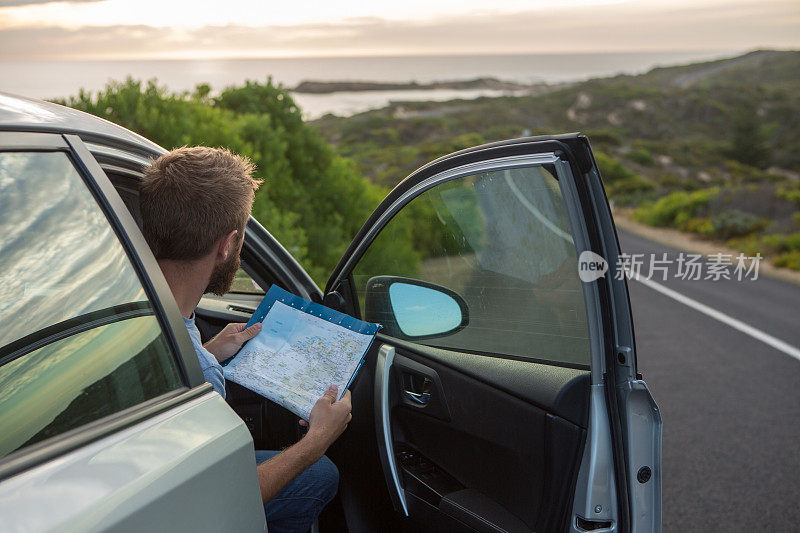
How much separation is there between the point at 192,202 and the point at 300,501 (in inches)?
40.8

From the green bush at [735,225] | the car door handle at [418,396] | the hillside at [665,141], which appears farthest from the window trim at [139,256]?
the green bush at [735,225]

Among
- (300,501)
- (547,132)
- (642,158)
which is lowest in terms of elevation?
(642,158)

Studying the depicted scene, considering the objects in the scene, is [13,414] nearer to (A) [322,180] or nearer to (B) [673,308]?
(A) [322,180]

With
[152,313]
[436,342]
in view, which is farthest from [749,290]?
[152,313]

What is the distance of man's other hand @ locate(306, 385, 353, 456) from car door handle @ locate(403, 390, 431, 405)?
0.37 meters

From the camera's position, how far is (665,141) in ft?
237

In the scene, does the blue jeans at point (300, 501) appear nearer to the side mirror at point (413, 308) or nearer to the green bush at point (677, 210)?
the side mirror at point (413, 308)

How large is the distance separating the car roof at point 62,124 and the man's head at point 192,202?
0.11m

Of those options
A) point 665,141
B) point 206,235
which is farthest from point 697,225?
point 665,141

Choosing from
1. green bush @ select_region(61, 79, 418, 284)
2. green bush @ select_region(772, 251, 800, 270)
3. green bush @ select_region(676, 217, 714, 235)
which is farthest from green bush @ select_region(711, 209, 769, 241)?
green bush @ select_region(61, 79, 418, 284)

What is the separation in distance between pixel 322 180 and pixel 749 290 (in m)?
6.94

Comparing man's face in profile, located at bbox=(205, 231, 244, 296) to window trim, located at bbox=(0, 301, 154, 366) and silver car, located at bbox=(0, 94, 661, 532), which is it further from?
window trim, located at bbox=(0, 301, 154, 366)

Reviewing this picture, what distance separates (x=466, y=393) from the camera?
223 cm

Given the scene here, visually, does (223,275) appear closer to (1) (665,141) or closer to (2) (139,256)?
(2) (139,256)
